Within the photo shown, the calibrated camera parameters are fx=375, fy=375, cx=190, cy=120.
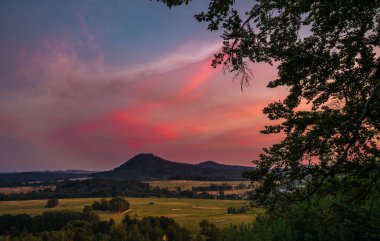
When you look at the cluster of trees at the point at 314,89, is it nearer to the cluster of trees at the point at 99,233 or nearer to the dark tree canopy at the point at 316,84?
the dark tree canopy at the point at 316,84

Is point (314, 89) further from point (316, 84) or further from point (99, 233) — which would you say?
point (99, 233)

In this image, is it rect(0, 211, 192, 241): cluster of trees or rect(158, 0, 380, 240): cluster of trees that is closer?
rect(158, 0, 380, 240): cluster of trees

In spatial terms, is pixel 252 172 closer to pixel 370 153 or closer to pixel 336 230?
pixel 370 153

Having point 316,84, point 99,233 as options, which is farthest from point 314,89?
point 99,233

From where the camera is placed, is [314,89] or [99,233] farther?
[99,233]

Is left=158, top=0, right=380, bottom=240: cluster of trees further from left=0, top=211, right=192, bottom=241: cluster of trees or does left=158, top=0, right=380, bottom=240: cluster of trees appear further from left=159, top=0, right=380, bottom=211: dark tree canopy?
left=0, top=211, right=192, bottom=241: cluster of trees

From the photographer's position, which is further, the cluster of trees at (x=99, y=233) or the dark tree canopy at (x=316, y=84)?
the cluster of trees at (x=99, y=233)

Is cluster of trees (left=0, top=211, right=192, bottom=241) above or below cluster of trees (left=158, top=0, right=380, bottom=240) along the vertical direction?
below

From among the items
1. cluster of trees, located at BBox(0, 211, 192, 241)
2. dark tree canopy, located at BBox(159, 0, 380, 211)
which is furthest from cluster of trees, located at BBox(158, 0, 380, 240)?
cluster of trees, located at BBox(0, 211, 192, 241)

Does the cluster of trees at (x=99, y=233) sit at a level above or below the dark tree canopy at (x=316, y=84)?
below

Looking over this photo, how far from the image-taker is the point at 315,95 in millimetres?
12273

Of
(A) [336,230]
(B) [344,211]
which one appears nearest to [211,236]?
(A) [336,230]

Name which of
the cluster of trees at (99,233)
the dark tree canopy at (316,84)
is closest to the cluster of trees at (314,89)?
the dark tree canopy at (316,84)

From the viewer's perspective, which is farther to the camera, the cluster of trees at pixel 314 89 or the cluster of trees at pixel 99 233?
the cluster of trees at pixel 99 233
